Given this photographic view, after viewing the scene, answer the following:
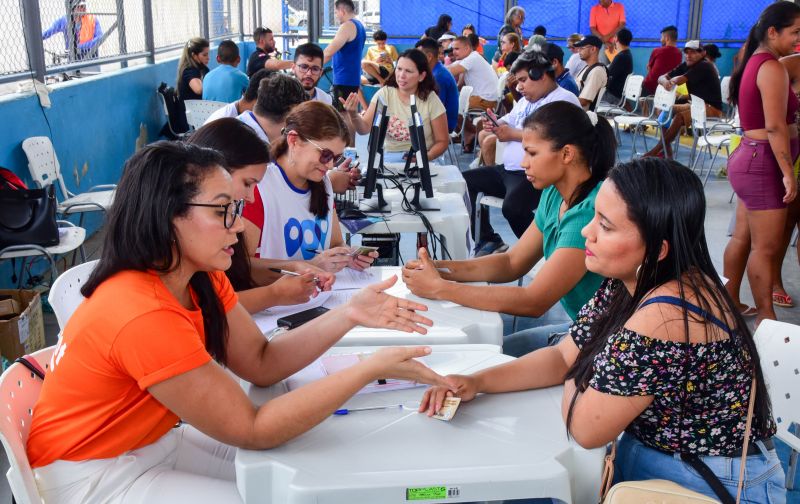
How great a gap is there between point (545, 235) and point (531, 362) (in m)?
0.95

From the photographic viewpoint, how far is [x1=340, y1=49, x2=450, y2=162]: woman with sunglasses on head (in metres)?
5.13

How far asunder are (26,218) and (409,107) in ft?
8.57

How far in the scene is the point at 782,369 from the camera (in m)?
2.06

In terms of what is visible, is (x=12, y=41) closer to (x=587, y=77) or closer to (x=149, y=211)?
(x=149, y=211)

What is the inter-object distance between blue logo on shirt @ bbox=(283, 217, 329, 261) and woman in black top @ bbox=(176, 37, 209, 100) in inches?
197

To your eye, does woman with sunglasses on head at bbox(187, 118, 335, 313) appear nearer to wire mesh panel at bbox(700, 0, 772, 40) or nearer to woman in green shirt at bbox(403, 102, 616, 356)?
woman in green shirt at bbox(403, 102, 616, 356)

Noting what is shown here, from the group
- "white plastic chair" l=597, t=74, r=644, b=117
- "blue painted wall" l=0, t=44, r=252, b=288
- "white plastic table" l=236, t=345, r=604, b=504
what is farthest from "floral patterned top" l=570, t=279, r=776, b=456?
"white plastic chair" l=597, t=74, r=644, b=117

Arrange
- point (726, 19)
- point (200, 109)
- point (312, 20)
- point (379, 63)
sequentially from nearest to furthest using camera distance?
point (200, 109)
point (379, 63)
point (312, 20)
point (726, 19)

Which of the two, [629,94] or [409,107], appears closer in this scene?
[409,107]

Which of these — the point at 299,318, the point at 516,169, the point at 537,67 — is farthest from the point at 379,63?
the point at 299,318

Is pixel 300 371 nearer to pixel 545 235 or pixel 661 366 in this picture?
pixel 661 366

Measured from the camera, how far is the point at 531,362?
1.83 meters

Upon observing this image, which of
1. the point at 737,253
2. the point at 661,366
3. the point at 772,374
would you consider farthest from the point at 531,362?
the point at 737,253

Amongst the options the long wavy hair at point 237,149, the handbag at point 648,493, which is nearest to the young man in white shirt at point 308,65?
the long wavy hair at point 237,149
